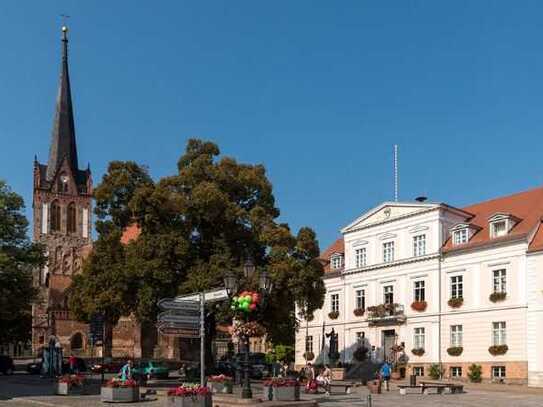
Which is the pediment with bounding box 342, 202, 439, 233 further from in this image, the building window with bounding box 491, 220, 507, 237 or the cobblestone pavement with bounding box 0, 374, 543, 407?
the cobblestone pavement with bounding box 0, 374, 543, 407

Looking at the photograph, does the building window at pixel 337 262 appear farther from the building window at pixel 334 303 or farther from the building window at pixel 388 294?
the building window at pixel 388 294

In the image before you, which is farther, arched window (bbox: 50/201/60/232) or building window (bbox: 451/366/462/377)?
arched window (bbox: 50/201/60/232)

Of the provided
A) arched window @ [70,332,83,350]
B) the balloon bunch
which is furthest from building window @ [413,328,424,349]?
arched window @ [70,332,83,350]

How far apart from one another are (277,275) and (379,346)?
18.3m

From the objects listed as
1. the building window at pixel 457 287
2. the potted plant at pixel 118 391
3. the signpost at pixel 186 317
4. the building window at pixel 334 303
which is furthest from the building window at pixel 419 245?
the signpost at pixel 186 317

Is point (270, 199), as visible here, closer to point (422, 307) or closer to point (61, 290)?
point (422, 307)

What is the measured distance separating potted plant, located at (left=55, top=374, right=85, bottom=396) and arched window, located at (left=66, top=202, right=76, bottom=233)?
80.0 m

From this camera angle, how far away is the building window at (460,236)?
4738cm

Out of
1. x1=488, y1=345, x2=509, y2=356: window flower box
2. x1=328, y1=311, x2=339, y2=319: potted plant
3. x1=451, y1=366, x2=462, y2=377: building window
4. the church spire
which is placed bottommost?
x1=451, y1=366, x2=462, y2=377: building window

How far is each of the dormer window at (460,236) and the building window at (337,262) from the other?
1154cm

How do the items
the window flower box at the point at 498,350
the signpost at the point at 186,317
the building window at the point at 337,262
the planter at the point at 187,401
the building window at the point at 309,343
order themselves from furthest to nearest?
the building window at the point at 309,343
the building window at the point at 337,262
the window flower box at the point at 498,350
the signpost at the point at 186,317
the planter at the point at 187,401

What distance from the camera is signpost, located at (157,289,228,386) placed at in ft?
69.8

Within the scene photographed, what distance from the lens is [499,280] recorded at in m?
44.7

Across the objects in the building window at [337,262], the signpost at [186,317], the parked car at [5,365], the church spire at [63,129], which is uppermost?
the church spire at [63,129]
